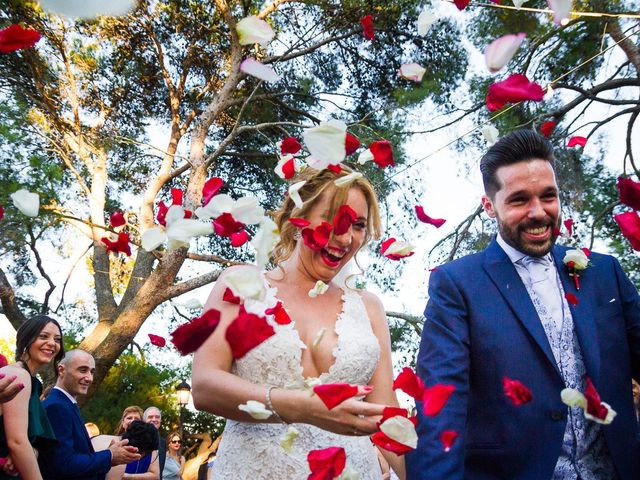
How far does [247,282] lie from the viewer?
1.79 meters

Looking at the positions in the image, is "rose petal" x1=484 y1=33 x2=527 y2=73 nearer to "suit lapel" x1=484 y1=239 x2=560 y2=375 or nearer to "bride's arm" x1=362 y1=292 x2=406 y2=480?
"suit lapel" x1=484 y1=239 x2=560 y2=375

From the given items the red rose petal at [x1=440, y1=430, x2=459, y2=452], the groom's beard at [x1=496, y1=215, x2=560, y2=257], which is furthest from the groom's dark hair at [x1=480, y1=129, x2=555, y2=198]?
the red rose petal at [x1=440, y1=430, x2=459, y2=452]

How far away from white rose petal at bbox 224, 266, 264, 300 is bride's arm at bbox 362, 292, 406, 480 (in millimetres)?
799

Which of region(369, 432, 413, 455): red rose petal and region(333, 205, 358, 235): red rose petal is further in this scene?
region(333, 205, 358, 235): red rose petal

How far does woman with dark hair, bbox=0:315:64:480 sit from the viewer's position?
10.9 ft

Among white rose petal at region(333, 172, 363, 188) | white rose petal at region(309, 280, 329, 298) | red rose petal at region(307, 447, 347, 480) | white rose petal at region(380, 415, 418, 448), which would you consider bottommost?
red rose petal at region(307, 447, 347, 480)

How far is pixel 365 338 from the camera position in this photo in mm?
2416

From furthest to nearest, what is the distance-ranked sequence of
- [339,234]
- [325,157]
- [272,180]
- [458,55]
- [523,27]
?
1. [272,180]
2. [458,55]
3. [523,27]
4. [339,234]
5. [325,157]

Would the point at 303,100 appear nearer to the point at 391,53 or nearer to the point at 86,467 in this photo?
the point at 391,53

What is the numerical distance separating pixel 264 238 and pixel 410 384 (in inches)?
21.2

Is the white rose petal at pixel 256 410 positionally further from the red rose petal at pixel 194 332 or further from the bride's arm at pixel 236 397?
the red rose petal at pixel 194 332

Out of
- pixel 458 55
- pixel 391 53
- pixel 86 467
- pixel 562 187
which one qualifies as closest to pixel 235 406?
pixel 86 467

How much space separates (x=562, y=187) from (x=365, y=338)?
5104mm

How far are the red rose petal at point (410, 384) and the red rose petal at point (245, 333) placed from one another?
0.53 metres
